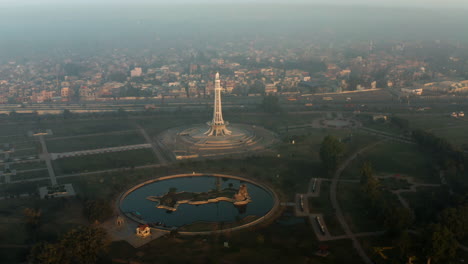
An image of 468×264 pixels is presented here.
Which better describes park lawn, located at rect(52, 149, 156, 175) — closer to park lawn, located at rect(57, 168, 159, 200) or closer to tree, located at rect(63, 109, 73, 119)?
park lawn, located at rect(57, 168, 159, 200)

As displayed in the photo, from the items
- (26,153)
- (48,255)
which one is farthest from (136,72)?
(48,255)

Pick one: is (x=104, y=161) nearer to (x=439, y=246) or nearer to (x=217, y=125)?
(x=217, y=125)

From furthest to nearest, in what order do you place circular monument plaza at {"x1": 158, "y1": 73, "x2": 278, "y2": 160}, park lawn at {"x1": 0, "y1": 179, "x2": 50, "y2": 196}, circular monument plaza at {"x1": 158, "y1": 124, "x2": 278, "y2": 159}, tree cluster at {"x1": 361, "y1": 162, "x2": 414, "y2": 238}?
circular monument plaza at {"x1": 158, "y1": 73, "x2": 278, "y2": 160}
circular monument plaza at {"x1": 158, "y1": 124, "x2": 278, "y2": 159}
park lawn at {"x1": 0, "y1": 179, "x2": 50, "y2": 196}
tree cluster at {"x1": 361, "y1": 162, "x2": 414, "y2": 238}

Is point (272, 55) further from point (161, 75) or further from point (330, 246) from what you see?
point (330, 246)

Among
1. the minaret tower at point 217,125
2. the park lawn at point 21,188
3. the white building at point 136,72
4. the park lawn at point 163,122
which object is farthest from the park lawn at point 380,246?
the white building at point 136,72

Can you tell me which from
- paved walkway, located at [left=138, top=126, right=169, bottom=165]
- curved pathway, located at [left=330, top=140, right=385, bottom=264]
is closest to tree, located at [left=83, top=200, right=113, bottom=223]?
paved walkway, located at [left=138, top=126, right=169, bottom=165]
